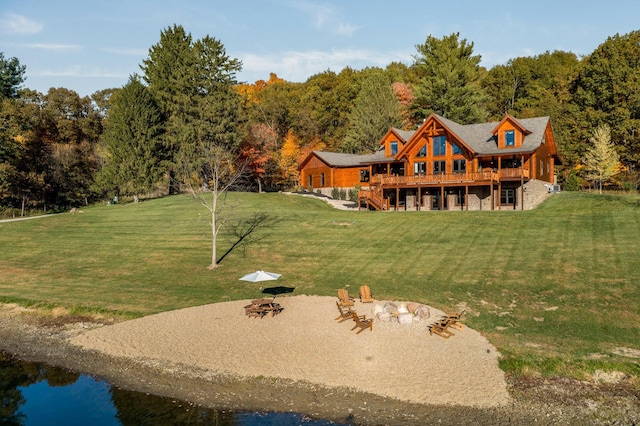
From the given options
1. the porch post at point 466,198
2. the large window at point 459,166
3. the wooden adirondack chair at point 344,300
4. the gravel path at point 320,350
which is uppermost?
the large window at point 459,166

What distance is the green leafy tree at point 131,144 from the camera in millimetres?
60719

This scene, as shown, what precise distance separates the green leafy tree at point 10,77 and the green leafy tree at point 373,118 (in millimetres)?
50003

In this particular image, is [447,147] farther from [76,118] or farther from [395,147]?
[76,118]

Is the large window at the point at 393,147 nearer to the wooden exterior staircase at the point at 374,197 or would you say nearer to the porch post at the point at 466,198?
the wooden exterior staircase at the point at 374,197

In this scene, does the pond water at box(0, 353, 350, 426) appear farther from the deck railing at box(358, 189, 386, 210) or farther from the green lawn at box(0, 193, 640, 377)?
the deck railing at box(358, 189, 386, 210)

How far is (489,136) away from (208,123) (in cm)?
3623

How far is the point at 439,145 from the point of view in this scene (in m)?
47.8

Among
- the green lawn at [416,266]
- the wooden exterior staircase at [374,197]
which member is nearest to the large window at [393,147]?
the wooden exterior staircase at [374,197]

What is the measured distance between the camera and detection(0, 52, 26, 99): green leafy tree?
61.7 metres

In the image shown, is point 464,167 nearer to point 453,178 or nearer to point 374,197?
point 453,178

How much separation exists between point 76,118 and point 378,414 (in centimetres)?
9043

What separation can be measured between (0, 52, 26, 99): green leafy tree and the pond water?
58.1m

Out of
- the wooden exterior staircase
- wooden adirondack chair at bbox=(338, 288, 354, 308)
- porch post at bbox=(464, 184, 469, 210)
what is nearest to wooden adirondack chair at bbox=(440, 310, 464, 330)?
wooden adirondack chair at bbox=(338, 288, 354, 308)

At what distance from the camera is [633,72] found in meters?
62.8
